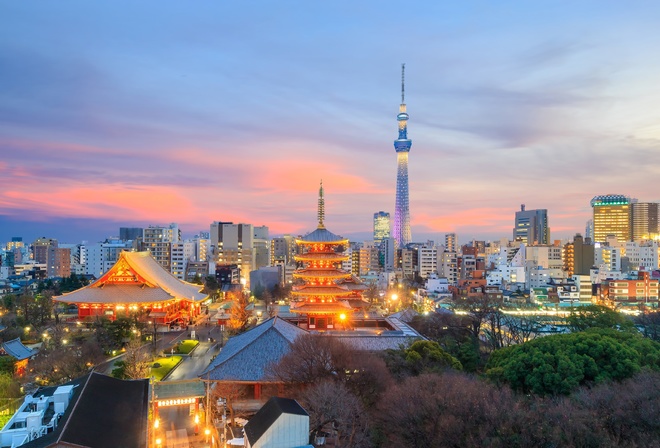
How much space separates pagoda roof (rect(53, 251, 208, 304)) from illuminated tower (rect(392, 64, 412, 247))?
67.9 metres

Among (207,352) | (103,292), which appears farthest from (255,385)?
(103,292)

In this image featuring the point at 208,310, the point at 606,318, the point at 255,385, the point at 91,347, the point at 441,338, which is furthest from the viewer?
the point at 208,310

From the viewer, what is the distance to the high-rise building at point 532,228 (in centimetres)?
10669

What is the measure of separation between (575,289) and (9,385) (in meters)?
49.6

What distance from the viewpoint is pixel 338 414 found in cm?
1471

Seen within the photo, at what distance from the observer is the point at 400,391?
1463cm

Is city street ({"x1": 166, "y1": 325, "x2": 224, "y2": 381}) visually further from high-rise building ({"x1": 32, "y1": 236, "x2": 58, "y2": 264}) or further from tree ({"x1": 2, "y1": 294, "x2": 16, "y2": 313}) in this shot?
high-rise building ({"x1": 32, "y1": 236, "x2": 58, "y2": 264})

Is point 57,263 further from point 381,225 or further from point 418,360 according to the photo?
point 381,225

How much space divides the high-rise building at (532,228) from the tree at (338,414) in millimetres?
97049

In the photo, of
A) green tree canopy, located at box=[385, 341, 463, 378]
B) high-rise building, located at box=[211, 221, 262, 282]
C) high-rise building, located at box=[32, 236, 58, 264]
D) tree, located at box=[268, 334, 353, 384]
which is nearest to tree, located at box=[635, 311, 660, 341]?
green tree canopy, located at box=[385, 341, 463, 378]

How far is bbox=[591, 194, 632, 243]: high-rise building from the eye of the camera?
4198 inches

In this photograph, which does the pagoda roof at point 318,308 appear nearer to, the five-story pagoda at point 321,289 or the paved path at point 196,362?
the five-story pagoda at point 321,289

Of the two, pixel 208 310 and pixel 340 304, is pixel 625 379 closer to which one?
pixel 340 304

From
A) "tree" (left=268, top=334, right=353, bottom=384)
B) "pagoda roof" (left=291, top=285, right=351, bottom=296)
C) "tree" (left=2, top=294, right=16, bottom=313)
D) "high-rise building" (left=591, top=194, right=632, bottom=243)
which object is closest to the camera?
"tree" (left=268, top=334, right=353, bottom=384)
